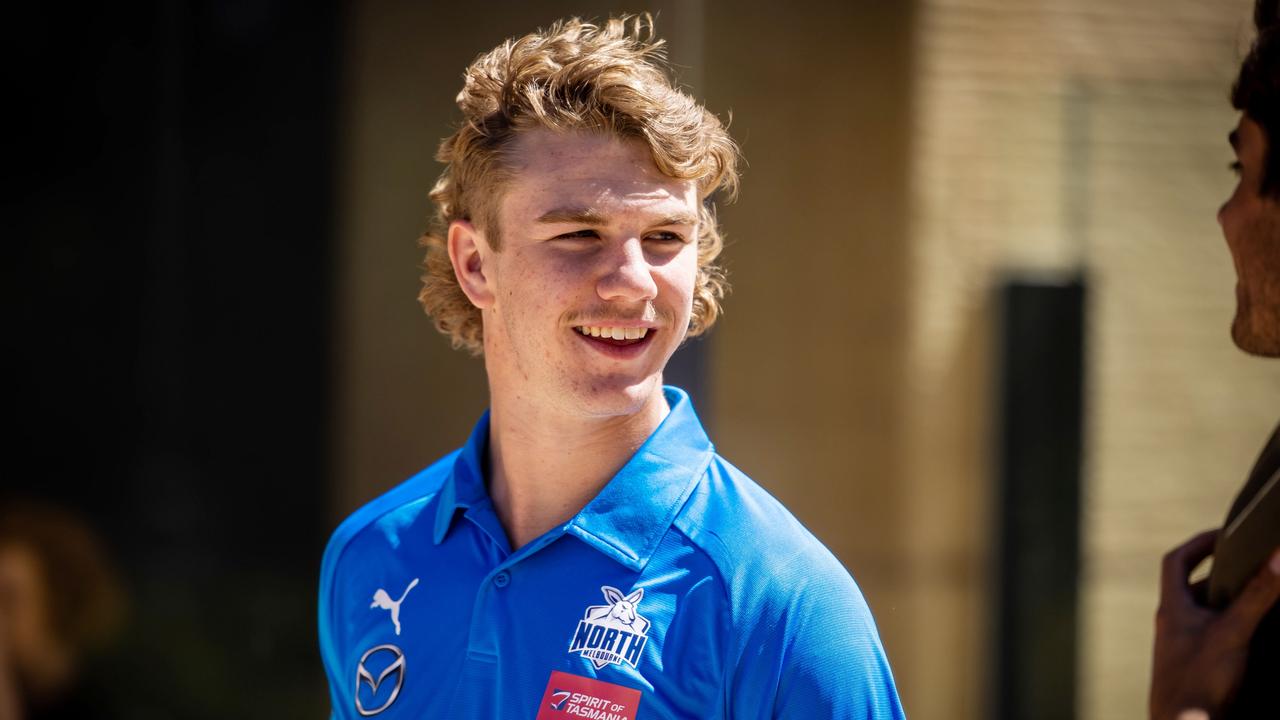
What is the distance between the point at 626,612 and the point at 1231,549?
90 cm

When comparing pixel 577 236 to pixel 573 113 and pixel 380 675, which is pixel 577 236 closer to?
pixel 573 113

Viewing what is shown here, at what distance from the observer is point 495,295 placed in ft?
7.47

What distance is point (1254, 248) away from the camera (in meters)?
2.02

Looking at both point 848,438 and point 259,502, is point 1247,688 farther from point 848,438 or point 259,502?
point 259,502

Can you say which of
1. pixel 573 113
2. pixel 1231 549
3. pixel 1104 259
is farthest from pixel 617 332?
pixel 1104 259

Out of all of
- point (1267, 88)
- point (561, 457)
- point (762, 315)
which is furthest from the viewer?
point (762, 315)

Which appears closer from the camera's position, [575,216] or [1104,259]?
[575,216]

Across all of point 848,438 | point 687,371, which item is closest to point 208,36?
point 687,371

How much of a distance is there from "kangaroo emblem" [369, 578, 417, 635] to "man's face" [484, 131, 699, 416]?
0.41 metres

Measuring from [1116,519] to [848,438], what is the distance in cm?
111

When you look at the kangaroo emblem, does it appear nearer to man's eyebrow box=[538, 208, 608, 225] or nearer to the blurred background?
man's eyebrow box=[538, 208, 608, 225]

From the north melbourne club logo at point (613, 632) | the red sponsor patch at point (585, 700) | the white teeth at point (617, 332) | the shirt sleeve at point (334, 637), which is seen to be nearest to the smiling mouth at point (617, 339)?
the white teeth at point (617, 332)

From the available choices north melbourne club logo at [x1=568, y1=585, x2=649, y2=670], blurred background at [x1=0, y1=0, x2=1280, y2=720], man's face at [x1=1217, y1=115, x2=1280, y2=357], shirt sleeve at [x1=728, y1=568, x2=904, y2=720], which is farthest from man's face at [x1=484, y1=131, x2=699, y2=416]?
blurred background at [x1=0, y1=0, x2=1280, y2=720]

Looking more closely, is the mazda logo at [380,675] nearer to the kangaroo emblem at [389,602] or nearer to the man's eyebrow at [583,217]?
the kangaroo emblem at [389,602]
